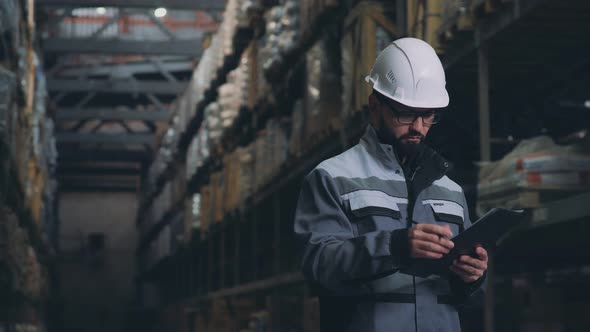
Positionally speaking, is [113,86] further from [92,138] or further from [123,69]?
[92,138]

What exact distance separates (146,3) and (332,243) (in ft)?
49.5

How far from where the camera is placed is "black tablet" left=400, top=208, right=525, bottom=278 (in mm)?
2707

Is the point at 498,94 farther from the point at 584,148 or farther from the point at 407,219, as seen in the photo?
the point at 407,219

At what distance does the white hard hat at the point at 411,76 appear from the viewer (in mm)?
3021

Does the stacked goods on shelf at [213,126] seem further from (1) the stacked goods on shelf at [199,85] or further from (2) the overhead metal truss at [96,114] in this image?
(2) the overhead metal truss at [96,114]

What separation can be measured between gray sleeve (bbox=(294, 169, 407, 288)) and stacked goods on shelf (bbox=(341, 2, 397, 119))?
425 centimetres

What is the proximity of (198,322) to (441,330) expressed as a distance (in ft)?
49.7

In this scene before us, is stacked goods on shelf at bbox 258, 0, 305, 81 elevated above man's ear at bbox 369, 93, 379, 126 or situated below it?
above

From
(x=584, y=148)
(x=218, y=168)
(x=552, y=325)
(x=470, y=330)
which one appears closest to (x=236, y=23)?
(x=218, y=168)

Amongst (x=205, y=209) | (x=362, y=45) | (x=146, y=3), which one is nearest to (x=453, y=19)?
(x=362, y=45)

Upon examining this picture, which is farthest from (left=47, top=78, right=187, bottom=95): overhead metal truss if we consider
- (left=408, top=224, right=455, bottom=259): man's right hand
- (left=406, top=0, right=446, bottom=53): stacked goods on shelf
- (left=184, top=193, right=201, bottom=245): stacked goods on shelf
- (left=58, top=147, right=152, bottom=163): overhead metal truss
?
(left=408, top=224, right=455, bottom=259): man's right hand

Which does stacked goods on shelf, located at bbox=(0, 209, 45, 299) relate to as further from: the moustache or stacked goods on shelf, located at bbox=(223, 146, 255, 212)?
the moustache

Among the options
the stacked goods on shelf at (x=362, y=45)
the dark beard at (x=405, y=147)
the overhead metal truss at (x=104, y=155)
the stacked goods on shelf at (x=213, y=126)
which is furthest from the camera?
the overhead metal truss at (x=104, y=155)

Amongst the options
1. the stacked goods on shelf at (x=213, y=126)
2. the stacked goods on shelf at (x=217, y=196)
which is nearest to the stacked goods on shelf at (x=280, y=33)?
the stacked goods on shelf at (x=217, y=196)
